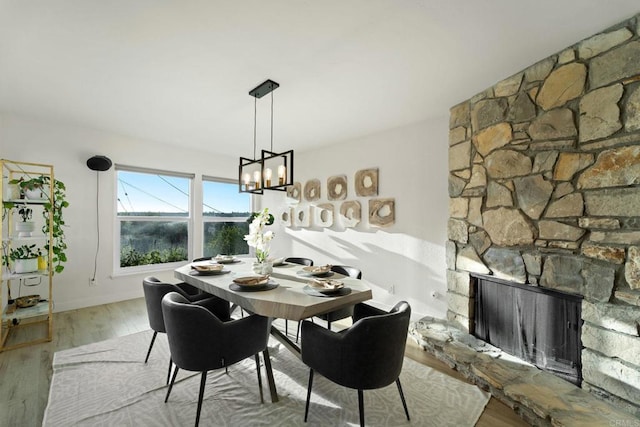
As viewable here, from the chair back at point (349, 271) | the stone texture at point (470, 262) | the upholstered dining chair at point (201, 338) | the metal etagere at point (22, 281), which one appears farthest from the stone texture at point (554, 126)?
the metal etagere at point (22, 281)

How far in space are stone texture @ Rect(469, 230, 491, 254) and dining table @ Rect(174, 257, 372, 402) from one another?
1.25 metres

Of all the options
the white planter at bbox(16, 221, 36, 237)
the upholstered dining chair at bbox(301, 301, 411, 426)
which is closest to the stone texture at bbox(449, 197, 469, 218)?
the upholstered dining chair at bbox(301, 301, 411, 426)

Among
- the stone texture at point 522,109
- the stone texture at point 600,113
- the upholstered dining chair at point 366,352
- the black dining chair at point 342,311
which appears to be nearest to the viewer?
the upholstered dining chair at point 366,352

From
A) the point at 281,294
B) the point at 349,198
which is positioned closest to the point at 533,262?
the point at 281,294

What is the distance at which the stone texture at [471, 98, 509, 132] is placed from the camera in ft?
7.72

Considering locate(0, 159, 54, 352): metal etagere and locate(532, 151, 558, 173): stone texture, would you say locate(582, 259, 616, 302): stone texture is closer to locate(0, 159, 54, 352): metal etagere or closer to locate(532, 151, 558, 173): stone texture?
locate(532, 151, 558, 173): stone texture

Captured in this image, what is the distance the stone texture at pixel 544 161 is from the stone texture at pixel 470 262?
2.93ft

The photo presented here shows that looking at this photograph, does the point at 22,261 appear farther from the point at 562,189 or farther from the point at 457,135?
the point at 562,189

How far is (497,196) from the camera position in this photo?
2.38 meters

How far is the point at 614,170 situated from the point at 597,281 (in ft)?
2.34

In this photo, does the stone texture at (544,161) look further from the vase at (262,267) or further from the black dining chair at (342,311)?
the vase at (262,267)

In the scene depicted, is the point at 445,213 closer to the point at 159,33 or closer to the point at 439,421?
the point at 439,421

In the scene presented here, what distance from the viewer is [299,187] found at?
493 cm

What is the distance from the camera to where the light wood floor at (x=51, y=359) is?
1753mm
